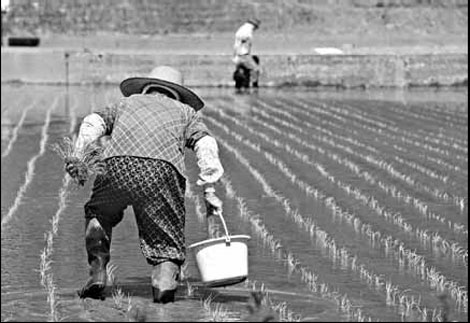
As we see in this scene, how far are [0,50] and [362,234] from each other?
1759 cm

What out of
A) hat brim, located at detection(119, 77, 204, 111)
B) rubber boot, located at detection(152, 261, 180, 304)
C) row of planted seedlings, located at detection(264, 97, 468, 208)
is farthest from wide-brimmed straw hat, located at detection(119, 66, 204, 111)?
row of planted seedlings, located at detection(264, 97, 468, 208)

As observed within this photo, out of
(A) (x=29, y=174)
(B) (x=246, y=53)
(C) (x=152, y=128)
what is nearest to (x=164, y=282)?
(C) (x=152, y=128)

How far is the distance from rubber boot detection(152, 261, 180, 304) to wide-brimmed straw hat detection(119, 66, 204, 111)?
2.69 feet

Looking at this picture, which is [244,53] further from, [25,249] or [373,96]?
[25,249]

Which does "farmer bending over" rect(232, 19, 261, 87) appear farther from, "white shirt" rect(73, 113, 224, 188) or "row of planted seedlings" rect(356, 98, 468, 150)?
"white shirt" rect(73, 113, 224, 188)

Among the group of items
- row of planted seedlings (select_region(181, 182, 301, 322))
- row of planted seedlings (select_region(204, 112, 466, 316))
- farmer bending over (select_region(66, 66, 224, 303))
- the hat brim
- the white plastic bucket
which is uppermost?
the hat brim

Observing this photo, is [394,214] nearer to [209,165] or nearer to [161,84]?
[161,84]

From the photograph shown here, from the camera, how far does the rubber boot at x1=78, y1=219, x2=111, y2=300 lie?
21.0ft

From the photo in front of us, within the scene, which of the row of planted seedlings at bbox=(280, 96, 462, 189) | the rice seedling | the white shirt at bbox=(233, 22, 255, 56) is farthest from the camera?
the white shirt at bbox=(233, 22, 255, 56)

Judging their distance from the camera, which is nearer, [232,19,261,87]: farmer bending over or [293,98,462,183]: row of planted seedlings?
[293,98,462,183]: row of planted seedlings

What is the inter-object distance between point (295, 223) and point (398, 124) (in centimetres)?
809

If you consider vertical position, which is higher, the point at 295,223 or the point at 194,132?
the point at 194,132

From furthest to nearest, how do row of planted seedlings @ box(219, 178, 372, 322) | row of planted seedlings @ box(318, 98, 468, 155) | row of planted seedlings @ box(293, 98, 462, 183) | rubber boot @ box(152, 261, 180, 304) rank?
row of planted seedlings @ box(318, 98, 468, 155) < row of planted seedlings @ box(293, 98, 462, 183) < row of planted seedlings @ box(219, 178, 372, 322) < rubber boot @ box(152, 261, 180, 304)

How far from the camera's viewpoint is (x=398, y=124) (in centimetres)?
1734
